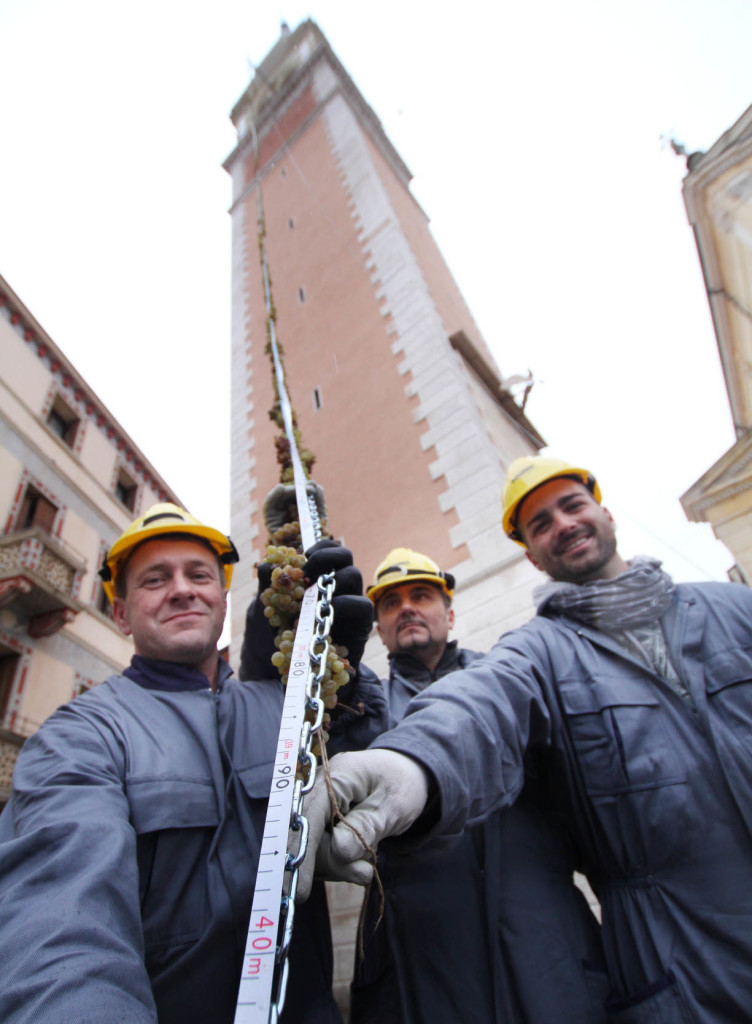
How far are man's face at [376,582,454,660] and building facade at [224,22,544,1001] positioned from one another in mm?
1364

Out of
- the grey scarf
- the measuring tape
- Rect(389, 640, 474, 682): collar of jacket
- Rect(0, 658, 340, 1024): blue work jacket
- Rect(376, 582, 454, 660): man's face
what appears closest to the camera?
the measuring tape

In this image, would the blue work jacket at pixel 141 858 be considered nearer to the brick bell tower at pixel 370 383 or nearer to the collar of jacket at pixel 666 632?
the collar of jacket at pixel 666 632

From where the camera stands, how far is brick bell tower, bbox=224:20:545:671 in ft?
17.7

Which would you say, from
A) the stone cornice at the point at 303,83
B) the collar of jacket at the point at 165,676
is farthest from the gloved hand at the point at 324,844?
the stone cornice at the point at 303,83

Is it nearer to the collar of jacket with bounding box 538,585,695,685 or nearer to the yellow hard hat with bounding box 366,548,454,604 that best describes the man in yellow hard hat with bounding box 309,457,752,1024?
the collar of jacket with bounding box 538,585,695,685

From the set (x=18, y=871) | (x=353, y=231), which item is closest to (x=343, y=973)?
(x=18, y=871)

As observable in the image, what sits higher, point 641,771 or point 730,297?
point 730,297

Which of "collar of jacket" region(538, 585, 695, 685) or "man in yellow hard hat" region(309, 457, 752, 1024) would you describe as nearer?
"man in yellow hard hat" region(309, 457, 752, 1024)

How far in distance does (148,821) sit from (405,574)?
228cm

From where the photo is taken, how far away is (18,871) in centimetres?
100

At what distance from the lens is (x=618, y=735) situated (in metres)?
1.59

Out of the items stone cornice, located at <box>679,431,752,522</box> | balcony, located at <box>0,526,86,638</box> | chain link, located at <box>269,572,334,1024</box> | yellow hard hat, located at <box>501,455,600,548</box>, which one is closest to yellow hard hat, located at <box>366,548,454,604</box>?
yellow hard hat, located at <box>501,455,600,548</box>

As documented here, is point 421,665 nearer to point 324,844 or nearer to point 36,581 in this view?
point 324,844

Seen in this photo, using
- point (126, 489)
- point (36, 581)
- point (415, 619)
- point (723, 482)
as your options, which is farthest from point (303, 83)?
point (415, 619)
